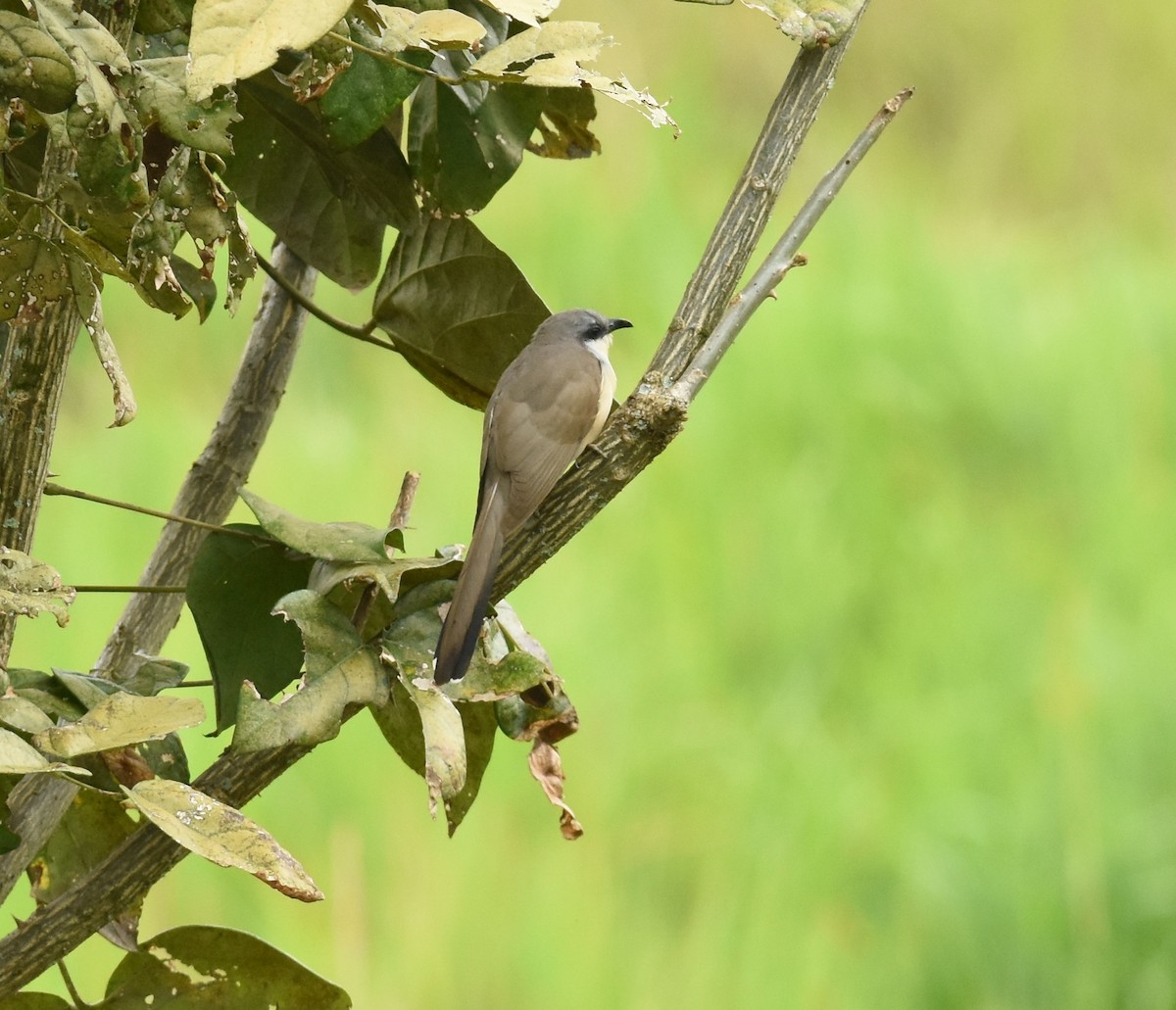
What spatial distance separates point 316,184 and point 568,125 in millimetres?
230

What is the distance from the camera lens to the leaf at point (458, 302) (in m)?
1.15

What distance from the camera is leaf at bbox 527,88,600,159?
1.19 m

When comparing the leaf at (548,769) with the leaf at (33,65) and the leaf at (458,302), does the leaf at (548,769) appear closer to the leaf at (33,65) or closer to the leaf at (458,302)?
the leaf at (458,302)

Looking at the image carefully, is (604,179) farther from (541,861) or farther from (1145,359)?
(541,861)

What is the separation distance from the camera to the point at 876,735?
12.5 ft

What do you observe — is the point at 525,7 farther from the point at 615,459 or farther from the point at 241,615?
the point at 241,615

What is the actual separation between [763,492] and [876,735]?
3.59 ft

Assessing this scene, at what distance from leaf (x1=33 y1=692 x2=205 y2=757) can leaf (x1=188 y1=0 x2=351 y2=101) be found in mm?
305

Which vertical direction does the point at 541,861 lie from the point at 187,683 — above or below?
below

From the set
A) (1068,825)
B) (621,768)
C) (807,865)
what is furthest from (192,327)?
(1068,825)

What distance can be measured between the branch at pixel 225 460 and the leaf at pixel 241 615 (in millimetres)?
202

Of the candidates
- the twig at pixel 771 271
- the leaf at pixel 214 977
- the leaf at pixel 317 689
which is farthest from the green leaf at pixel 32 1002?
the twig at pixel 771 271

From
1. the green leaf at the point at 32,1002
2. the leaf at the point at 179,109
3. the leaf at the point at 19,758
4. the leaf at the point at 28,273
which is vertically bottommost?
the green leaf at the point at 32,1002

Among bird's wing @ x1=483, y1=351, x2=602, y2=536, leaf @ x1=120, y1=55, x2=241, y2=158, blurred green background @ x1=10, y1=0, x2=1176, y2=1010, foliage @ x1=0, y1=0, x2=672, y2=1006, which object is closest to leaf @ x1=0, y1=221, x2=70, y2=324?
foliage @ x1=0, y1=0, x2=672, y2=1006
